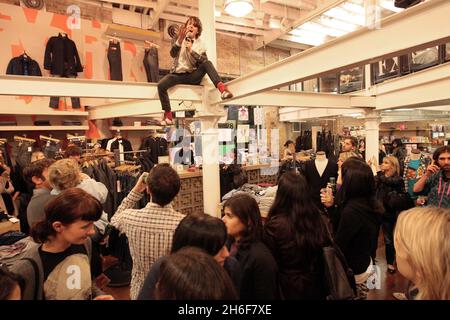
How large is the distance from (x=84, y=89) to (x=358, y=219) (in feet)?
9.46

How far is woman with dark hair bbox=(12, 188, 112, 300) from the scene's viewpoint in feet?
3.91

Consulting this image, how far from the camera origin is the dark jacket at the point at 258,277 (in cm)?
130

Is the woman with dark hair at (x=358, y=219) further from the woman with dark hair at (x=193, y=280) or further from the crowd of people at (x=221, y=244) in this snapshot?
the woman with dark hair at (x=193, y=280)

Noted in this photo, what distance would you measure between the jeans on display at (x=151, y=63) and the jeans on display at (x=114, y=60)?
62 centimetres

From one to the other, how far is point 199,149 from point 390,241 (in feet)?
11.1

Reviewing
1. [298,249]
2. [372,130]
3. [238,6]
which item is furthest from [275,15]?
[298,249]

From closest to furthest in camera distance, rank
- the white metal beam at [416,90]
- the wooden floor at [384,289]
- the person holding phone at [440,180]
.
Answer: the person holding phone at [440,180] → the wooden floor at [384,289] → the white metal beam at [416,90]

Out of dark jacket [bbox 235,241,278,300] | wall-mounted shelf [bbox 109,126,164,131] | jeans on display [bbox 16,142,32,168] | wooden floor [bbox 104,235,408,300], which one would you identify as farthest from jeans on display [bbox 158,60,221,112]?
wall-mounted shelf [bbox 109,126,164,131]

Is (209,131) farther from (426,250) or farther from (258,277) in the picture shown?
(426,250)

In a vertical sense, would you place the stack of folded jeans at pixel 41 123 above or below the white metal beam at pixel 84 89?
below

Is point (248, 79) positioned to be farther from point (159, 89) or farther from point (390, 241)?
point (390, 241)

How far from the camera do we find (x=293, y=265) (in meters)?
1.50

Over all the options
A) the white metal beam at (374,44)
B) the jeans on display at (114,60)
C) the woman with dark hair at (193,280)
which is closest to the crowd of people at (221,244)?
the woman with dark hair at (193,280)

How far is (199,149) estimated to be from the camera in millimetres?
5461
